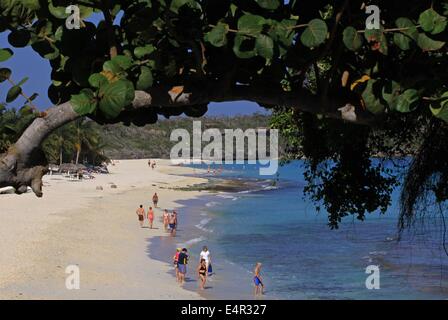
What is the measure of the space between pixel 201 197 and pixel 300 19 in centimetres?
6537

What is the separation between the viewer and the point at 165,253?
32656mm

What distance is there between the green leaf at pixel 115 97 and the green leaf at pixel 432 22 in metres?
2.20

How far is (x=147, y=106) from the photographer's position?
18.5ft

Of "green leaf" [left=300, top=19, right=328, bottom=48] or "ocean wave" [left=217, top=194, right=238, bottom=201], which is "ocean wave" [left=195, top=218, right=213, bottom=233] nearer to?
"ocean wave" [left=217, top=194, right=238, bottom=201]

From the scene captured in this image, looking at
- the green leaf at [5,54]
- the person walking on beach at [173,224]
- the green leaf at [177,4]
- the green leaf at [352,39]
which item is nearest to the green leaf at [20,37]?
the green leaf at [5,54]

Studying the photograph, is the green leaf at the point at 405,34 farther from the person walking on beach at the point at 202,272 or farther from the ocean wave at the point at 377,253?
the ocean wave at the point at 377,253

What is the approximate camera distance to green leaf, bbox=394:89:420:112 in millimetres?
5359

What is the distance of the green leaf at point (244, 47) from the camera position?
16.9 ft

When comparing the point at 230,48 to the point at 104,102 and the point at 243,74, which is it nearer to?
the point at 243,74

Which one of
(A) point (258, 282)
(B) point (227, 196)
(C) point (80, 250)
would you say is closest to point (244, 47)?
(A) point (258, 282)

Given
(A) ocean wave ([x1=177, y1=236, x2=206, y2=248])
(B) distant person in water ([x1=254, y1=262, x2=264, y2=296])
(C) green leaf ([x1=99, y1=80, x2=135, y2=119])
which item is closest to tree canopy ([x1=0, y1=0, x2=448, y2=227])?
(C) green leaf ([x1=99, y1=80, x2=135, y2=119])

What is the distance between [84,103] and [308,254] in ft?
103

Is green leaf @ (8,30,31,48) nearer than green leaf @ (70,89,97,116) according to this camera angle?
No
